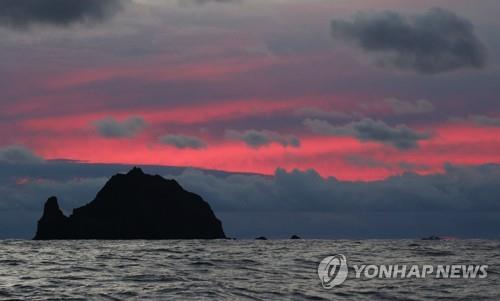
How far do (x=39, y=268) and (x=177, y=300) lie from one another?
2622 centimetres

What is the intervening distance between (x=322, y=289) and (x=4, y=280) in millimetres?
21141

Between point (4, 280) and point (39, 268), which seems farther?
point (39, 268)

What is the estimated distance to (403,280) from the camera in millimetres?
44750

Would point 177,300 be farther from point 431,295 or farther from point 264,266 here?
point 264,266

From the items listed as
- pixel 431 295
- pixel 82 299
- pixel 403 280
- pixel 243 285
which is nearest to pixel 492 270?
pixel 403 280

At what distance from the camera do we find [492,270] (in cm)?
5438

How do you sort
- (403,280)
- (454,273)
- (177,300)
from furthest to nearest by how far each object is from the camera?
1. (454,273)
2. (403,280)
3. (177,300)

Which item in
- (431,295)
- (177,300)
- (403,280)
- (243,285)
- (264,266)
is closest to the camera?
(177,300)

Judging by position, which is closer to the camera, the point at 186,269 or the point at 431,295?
the point at 431,295

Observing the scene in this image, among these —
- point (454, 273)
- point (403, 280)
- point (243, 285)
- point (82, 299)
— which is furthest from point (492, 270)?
point (82, 299)

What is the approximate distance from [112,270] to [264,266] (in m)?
13.9

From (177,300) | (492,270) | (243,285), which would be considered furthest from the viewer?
(492,270)

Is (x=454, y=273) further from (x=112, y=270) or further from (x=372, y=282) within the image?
(x=112, y=270)

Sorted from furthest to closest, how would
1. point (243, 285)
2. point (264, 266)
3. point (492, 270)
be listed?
point (264, 266), point (492, 270), point (243, 285)
